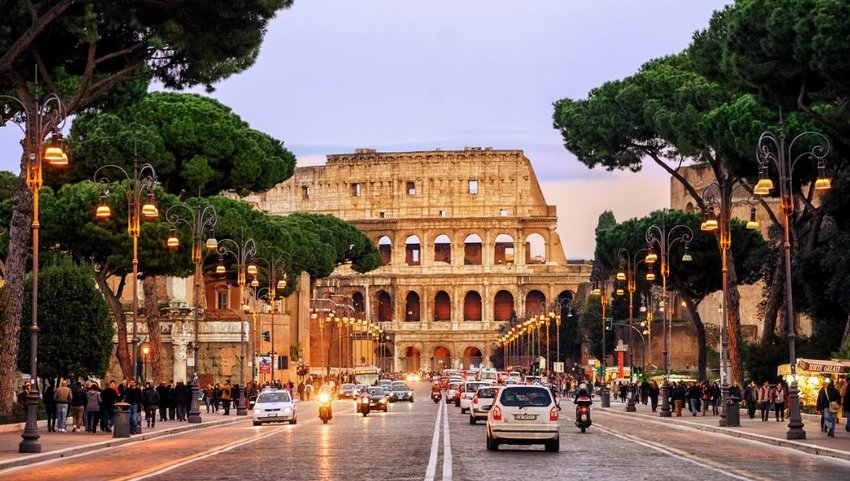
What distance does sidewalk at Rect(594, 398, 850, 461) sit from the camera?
93.1 feet

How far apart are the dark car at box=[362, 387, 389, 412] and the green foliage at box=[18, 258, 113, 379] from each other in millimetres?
10535

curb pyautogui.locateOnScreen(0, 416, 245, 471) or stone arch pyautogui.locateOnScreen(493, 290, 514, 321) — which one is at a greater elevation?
stone arch pyautogui.locateOnScreen(493, 290, 514, 321)

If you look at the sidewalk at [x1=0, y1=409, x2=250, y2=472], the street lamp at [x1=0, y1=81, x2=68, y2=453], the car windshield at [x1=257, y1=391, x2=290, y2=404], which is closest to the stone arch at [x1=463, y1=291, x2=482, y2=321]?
the car windshield at [x1=257, y1=391, x2=290, y2=404]

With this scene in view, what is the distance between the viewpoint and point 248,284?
72.9m

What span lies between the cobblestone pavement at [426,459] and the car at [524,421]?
332 millimetres

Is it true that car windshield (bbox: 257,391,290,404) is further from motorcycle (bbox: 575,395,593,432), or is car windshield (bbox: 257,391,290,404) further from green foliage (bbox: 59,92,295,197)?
green foliage (bbox: 59,92,295,197)

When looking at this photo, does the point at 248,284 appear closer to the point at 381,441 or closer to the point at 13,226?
the point at 13,226

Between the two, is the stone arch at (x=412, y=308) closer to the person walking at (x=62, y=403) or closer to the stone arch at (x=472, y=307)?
the stone arch at (x=472, y=307)

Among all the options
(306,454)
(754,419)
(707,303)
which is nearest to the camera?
(306,454)

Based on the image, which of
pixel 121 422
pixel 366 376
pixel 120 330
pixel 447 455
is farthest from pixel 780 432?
pixel 366 376

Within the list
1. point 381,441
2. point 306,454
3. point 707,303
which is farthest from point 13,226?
point 707,303

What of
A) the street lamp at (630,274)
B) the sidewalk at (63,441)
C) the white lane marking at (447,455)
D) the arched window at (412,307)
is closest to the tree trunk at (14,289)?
the sidewalk at (63,441)

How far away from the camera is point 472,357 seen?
172m

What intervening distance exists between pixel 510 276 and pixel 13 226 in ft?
433
